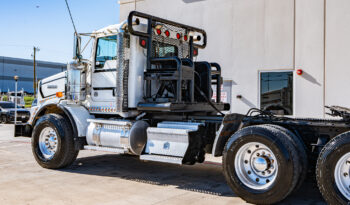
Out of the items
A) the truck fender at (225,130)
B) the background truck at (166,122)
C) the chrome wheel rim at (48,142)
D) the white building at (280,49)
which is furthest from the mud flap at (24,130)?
the white building at (280,49)

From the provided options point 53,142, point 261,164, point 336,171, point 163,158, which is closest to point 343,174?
point 336,171

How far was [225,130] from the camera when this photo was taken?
6.16 metres

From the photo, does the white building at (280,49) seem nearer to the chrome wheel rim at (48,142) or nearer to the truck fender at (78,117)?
the truck fender at (78,117)

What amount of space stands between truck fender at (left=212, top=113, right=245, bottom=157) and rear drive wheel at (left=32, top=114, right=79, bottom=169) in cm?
327

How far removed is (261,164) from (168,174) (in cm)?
263

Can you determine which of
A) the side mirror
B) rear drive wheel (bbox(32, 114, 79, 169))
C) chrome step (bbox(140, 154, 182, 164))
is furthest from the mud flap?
chrome step (bbox(140, 154, 182, 164))

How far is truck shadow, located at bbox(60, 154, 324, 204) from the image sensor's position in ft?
20.4

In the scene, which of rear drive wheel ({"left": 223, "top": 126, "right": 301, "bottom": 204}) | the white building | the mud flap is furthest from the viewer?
the white building

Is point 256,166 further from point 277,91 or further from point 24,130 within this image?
point 277,91

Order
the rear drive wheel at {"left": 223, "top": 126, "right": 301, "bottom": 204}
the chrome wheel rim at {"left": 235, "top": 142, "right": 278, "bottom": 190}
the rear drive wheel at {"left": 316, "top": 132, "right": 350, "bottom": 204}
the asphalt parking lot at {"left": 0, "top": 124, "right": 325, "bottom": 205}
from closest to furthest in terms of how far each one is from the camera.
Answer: the rear drive wheel at {"left": 316, "top": 132, "right": 350, "bottom": 204} < the rear drive wheel at {"left": 223, "top": 126, "right": 301, "bottom": 204} < the chrome wheel rim at {"left": 235, "top": 142, "right": 278, "bottom": 190} < the asphalt parking lot at {"left": 0, "top": 124, "right": 325, "bottom": 205}

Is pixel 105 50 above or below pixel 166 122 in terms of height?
above

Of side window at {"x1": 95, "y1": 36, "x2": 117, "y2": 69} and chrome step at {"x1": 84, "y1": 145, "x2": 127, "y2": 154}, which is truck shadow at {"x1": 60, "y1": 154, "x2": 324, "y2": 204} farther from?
side window at {"x1": 95, "y1": 36, "x2": 117, "y2": 69}

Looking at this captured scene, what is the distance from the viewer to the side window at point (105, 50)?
778cm

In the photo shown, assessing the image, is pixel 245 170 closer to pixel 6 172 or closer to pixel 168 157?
pixel 168 157
